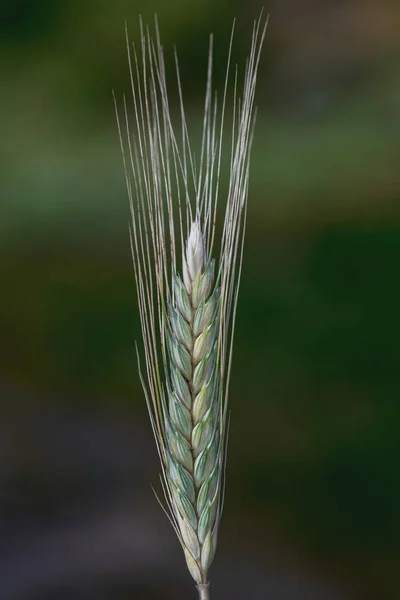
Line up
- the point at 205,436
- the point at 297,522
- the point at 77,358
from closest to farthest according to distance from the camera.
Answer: the point at 205,436
the point at 297,522
the point at 77,358

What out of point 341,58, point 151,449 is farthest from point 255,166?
point 151,449

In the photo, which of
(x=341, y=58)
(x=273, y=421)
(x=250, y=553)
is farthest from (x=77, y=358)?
(x=341, y=58)

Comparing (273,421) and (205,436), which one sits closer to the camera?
(205,436)

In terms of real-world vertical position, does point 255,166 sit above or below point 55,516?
above

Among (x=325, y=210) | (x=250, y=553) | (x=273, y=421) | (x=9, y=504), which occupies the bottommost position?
(x=250, y=553)

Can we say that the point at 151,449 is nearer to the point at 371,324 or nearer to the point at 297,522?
→ the point at 297,522

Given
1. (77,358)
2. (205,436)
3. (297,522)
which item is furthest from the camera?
(77,358)
